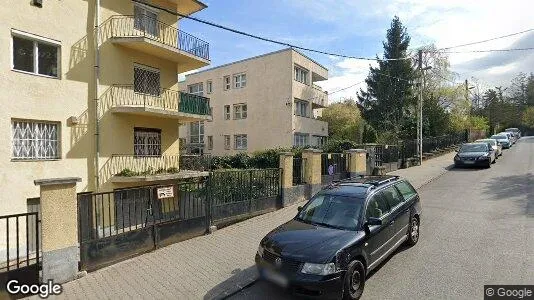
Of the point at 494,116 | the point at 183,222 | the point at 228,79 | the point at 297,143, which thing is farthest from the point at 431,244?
the point at 494,116

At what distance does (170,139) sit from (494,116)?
6039 centimetres

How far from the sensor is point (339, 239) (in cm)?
487

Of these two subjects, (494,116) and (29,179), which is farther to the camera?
(494,116)

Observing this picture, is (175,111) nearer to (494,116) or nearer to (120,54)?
(120,54)

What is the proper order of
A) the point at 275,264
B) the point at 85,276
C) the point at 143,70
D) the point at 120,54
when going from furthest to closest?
the point at 143,70
the point at 120,54
the point at 85,276
the point at 275,264

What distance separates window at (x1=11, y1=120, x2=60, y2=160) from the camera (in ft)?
32.3

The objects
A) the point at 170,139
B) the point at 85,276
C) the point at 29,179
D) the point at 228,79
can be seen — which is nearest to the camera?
the point at 85,276

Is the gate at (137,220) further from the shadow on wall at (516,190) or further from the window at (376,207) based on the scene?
the shadow on wall at (516,190)

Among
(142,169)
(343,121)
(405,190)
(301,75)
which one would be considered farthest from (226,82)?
(405,190)

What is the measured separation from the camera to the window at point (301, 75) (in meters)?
27.8

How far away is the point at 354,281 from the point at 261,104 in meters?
24.1

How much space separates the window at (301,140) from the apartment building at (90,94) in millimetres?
12799

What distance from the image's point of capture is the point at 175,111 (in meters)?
14.4

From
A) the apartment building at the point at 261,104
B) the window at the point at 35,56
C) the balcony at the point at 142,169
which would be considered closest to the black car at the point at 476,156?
the apartment building at the point at 261,104
